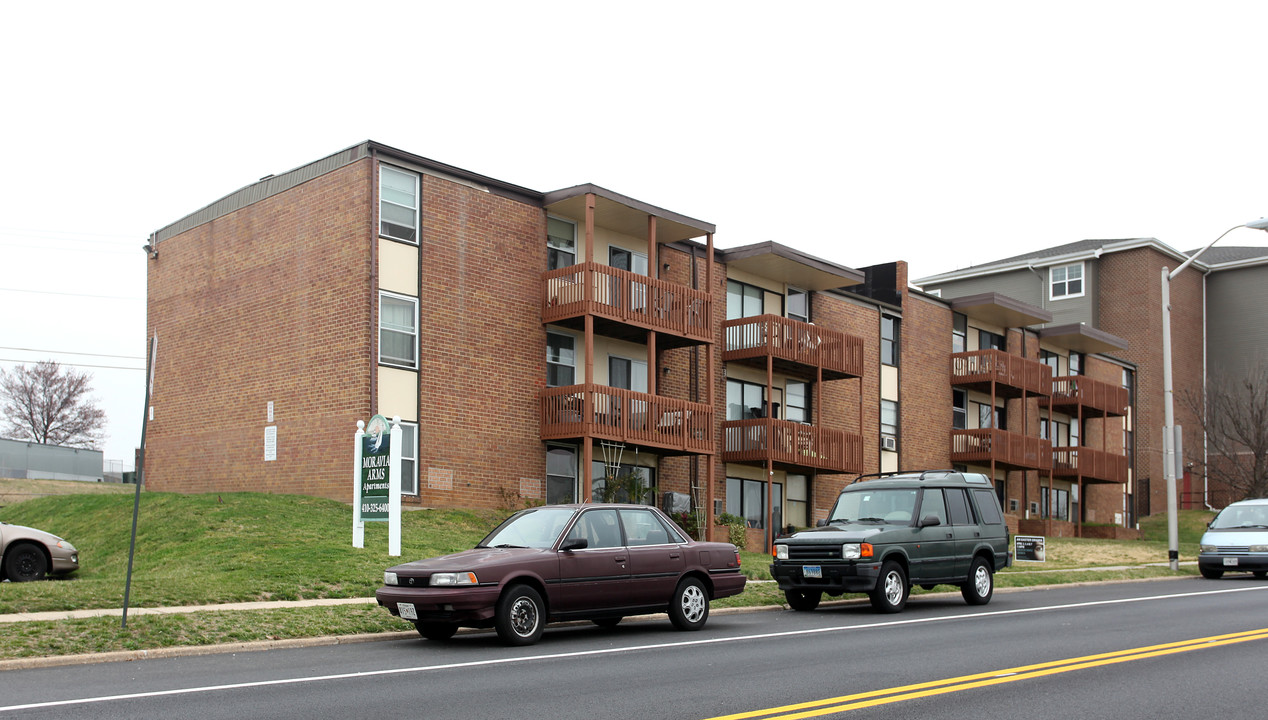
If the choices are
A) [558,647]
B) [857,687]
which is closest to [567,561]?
[558,647]

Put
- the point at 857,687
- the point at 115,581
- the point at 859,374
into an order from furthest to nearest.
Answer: the point at 859,374 < the point at 115,581 < the point at 857,687

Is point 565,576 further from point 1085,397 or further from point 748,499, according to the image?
point 1085,397

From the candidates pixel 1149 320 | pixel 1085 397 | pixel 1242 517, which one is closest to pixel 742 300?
pixel 1242 517

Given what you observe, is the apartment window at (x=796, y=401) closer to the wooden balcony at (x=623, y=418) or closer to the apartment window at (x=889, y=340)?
the apartment window at (x=889, y=340)

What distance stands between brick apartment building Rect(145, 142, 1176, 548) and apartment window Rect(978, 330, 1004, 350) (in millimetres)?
8391

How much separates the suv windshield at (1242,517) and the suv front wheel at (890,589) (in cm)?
1281

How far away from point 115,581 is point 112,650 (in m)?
4.66

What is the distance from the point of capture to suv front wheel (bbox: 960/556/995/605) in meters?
18.0

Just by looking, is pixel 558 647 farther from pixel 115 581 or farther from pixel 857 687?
pixel 115 581

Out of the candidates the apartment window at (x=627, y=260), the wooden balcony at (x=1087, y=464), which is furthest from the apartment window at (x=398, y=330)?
the wooden balcony at (x=1087, y=464)

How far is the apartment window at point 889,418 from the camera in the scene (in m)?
37.8

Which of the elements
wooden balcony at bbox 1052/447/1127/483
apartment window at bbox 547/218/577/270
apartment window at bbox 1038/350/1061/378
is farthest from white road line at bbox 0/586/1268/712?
apartment window at bbox 1038/350/1061/378

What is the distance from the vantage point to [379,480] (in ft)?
64.4

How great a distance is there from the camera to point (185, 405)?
29.3 metres
